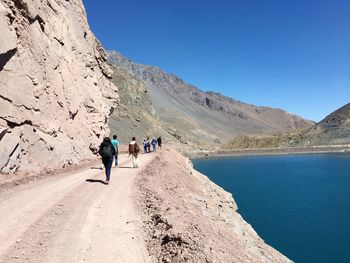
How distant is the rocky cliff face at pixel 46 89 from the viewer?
2042 cm

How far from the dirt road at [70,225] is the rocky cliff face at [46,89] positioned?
431 cm

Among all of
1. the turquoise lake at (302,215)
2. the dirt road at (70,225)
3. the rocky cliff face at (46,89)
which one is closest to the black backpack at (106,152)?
the dirt road at (70,225)

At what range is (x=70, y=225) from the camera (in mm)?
11211

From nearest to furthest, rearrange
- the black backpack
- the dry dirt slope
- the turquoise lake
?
1. the dry dirt slope
2. the black backpack
3. the turquoise lake

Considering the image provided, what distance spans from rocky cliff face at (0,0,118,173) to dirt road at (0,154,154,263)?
4.31 meters

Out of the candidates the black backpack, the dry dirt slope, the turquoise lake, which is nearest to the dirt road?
the dry dirt slope

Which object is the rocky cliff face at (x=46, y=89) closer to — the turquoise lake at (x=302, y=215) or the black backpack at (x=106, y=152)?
the black backpack at (x=106, y=152)

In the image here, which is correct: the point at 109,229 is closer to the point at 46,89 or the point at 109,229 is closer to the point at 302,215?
the point at 46,89

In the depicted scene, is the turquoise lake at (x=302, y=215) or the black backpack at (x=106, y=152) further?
the turquoise lake at (x=302, y=215)

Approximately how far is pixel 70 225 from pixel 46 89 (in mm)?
16010

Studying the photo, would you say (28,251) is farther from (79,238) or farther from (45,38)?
(45,38)

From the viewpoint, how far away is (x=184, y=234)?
32.1 ft

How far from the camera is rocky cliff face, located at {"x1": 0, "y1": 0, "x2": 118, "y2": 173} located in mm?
20422

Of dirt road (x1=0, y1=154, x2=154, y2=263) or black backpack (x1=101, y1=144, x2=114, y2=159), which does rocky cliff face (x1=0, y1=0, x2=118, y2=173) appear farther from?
black backpack (x1=101, y1=144, x2=114, y2=159)
